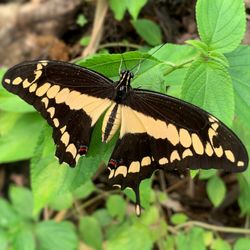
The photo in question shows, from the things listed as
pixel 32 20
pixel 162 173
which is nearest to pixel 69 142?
pixel 162 173

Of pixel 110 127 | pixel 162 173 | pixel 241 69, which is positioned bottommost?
pixel 162 173

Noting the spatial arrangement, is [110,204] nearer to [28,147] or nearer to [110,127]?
[28,147]

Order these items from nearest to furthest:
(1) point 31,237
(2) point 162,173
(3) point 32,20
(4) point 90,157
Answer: (4) point 90,157 < (1) point 31,237 < (2) point 162,173 < (3) point 32,20

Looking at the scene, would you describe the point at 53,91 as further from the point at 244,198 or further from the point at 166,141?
the point at 244,198

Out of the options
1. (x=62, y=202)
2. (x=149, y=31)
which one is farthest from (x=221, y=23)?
(x=62, y=202)

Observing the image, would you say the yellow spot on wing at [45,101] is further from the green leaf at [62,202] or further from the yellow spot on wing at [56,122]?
the green leaf at [62,202]

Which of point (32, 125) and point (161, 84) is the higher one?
point (161, 84)

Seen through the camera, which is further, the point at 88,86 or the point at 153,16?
the point at 153,16
